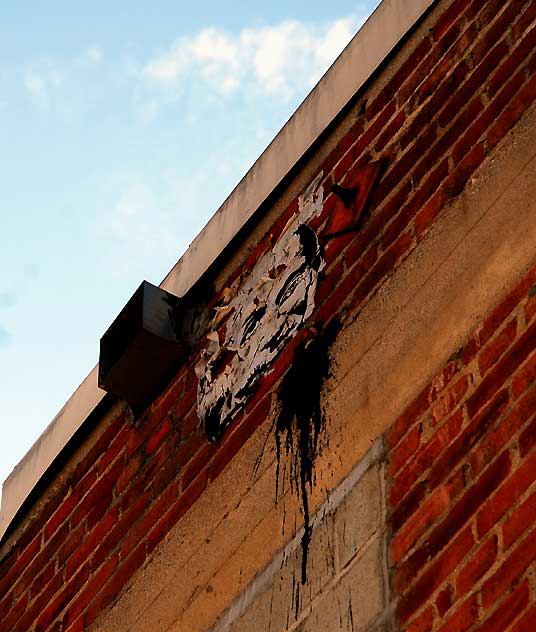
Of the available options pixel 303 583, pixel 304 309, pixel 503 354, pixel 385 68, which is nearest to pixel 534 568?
pixel 503 354

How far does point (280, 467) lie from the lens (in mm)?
4512

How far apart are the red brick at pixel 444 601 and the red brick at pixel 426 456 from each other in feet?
1.31

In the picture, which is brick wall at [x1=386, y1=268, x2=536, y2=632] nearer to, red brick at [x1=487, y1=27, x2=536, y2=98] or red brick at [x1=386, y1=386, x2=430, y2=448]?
red brick at [x1=386, y1=386, x2=430, y2=448]

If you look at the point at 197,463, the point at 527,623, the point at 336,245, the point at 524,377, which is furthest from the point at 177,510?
the point at 527,623

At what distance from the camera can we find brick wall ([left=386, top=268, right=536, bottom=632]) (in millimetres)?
3342

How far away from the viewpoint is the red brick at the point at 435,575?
3.50m

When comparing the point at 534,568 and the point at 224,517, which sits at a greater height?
the point at 224,517

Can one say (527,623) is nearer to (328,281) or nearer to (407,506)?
(407,506)

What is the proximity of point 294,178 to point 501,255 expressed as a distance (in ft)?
4.63

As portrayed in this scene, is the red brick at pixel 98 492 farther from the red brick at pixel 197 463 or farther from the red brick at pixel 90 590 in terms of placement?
the red brick at pixel 197 463

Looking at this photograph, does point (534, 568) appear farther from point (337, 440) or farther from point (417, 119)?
point (417, 119)

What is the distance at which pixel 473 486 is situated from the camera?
358 centimetres

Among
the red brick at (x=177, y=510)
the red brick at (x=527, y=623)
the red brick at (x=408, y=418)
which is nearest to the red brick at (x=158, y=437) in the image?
the red brick at (x=177, y=510)

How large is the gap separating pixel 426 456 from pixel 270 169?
1.78m
